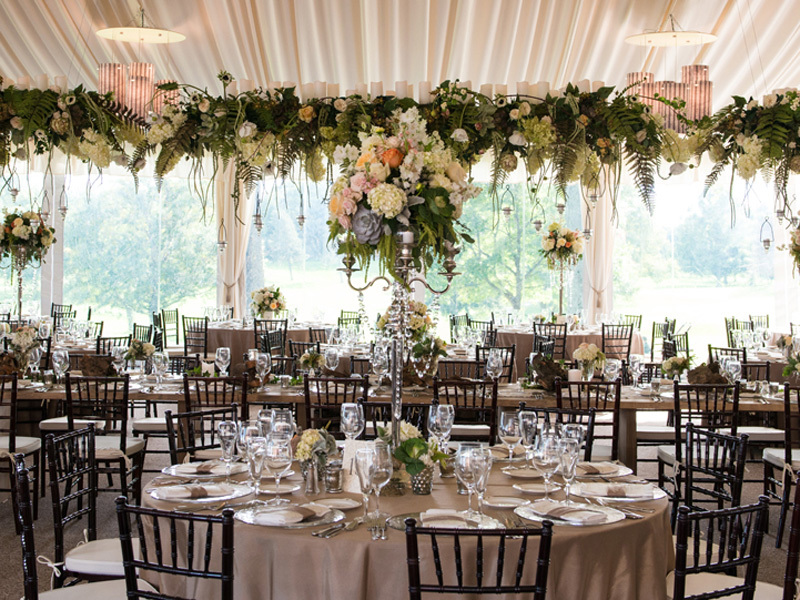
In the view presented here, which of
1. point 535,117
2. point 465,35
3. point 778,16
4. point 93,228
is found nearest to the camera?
point 535,117

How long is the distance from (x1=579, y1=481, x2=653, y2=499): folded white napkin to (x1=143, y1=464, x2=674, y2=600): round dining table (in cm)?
22

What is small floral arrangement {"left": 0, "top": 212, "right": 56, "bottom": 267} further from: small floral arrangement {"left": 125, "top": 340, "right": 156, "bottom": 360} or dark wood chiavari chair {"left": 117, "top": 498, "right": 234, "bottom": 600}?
dark wood chiavari chair {"left": 117, "top": 498, "right": 234, "bottom": 600}

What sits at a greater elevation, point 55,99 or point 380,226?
point 55,99

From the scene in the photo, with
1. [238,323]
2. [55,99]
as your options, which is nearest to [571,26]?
[238,323]

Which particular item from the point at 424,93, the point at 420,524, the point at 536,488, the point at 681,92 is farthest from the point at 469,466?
the point at 681,92

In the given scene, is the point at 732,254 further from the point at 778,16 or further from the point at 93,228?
the point at 93,228

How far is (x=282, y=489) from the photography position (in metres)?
3.38

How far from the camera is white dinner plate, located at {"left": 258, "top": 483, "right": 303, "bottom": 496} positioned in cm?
333

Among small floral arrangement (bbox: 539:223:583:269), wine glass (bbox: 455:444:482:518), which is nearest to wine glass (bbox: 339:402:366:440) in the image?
wine glass (bbox: 455:444:482:518)

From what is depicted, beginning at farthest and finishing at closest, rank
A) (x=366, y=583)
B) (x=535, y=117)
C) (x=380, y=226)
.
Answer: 1. (x=535, y=117)
2. (x=380, y=226)
3. (x=366, y=583)

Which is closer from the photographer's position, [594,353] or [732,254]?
[594,353]

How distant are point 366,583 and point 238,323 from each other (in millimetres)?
8862

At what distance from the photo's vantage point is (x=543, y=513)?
3.06 metres

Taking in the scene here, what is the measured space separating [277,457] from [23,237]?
22.9 feet
